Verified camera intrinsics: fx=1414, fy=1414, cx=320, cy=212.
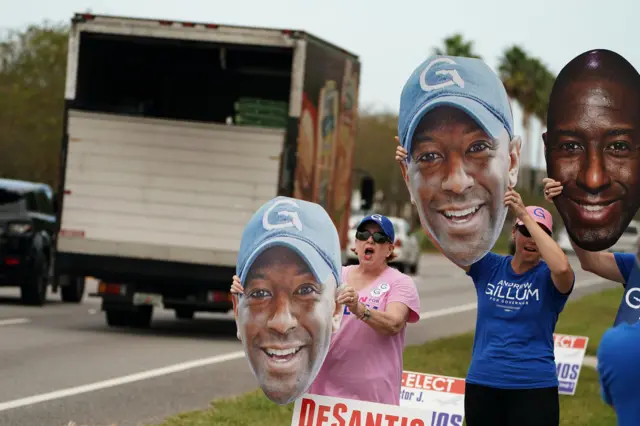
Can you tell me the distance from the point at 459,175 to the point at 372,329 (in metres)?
1.77

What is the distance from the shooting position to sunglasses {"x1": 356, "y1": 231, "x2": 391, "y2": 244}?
7355mm

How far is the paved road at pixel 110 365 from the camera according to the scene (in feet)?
39.0

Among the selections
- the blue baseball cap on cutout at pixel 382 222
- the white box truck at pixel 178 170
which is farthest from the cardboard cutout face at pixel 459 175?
the white box truck at pixel 178 170

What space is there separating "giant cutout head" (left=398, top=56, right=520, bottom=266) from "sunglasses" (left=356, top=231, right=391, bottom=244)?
5.52ft

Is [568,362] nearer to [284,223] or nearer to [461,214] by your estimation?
[461,214]

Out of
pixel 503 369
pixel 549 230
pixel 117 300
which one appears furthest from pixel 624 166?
pixel 117 300

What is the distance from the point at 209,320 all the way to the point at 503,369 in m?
15.6

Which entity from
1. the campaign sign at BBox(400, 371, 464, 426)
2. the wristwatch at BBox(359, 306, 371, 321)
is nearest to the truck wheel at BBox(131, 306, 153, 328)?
the campaign sign at BBox(400, 371, 464, 426)

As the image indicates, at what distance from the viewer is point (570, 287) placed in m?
7.23

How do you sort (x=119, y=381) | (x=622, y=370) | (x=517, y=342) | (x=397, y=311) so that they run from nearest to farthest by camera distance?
(x=622, y=370), (x=397, y=311), (x=517, y=342), (x=119, y=381)

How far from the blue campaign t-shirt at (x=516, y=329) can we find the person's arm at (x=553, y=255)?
9.2 inches

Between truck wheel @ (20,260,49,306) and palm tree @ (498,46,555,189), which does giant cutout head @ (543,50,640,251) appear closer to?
truck wheel @ (20,260,49,306)

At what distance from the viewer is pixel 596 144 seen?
576 centimetres

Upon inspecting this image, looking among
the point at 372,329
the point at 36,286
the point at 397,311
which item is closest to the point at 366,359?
the point at 372,329
